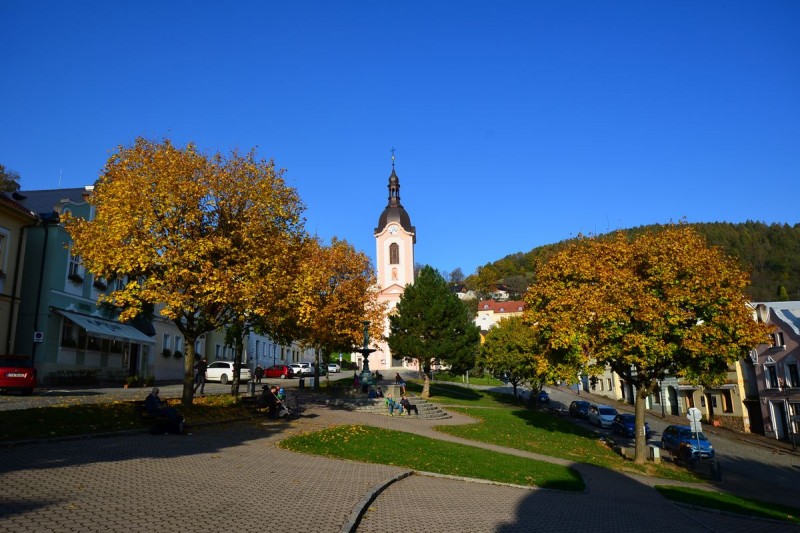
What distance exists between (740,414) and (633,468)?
86.1 feet

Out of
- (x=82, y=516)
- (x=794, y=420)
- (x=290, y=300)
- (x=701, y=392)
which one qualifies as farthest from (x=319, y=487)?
(x=701, y=392)

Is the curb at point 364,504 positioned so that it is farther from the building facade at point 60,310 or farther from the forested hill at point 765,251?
the forested hill at point 765,251

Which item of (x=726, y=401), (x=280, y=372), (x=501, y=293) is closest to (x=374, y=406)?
(x=280, y=372)

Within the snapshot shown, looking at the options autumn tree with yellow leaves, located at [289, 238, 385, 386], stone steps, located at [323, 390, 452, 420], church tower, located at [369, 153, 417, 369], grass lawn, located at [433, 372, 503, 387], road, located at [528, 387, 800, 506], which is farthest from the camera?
church tower, located at [369, 153, 417, 369]

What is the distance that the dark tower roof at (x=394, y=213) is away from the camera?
261ft

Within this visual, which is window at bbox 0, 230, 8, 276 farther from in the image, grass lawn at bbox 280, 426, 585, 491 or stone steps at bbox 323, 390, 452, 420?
grass lawn at bbox 280, 426, 585, 491

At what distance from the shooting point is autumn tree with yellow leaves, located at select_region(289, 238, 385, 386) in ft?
116

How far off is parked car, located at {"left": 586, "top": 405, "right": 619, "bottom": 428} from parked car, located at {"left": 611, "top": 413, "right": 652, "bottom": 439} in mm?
748

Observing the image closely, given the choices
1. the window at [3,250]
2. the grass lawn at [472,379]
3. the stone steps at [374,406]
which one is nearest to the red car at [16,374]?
the window at [3,250]

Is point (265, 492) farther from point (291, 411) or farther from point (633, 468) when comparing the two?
point (633, 468)

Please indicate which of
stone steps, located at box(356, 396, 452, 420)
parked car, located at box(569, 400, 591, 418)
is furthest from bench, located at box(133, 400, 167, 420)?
parked car, located at box(569, 400, 591, 418)

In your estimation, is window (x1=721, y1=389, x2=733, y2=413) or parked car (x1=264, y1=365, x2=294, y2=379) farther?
parked car (x1=264, y1=365, x2=294, y2=379)

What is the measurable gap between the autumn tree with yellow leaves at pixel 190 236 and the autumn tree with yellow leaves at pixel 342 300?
33.6 feet

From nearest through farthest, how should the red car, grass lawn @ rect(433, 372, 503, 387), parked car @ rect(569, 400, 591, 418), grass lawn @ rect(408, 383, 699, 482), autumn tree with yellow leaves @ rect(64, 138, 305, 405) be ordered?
autumn tree with yellow leaves @ rect(64, 138, 305, 405) → the red car → grass lawn @ rect(408, 383, 699, 482) → parked car @ rect(569, 400, 591, 418) → grass lawn @ rect(433, 372, 503, 387)
